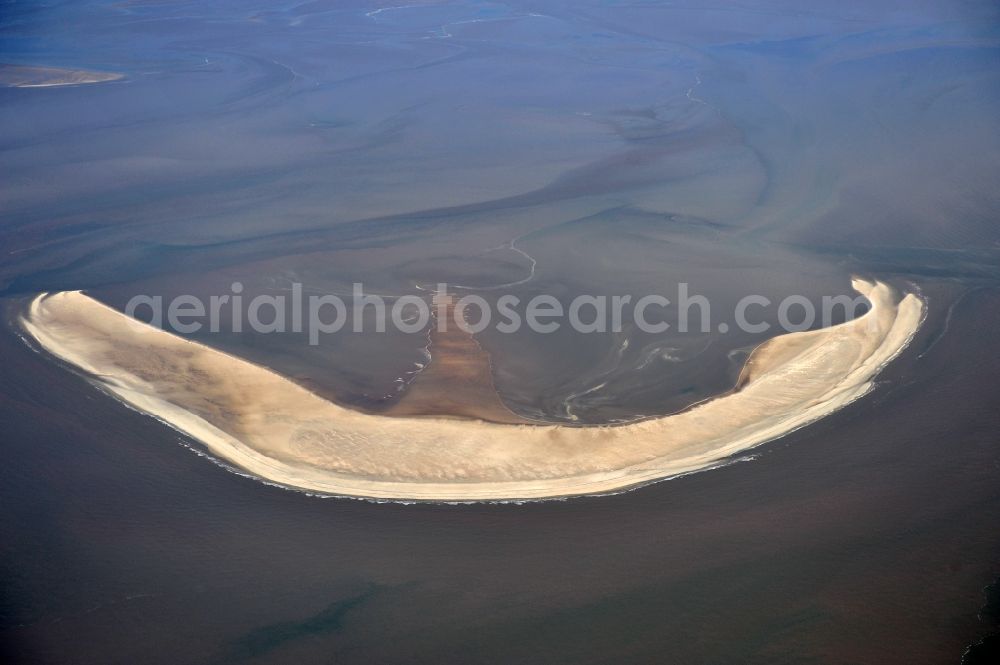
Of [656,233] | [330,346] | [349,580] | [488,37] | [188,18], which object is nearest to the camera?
[349,580]

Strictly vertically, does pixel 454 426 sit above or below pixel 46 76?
below

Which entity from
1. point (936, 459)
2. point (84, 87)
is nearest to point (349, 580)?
point (936, 459)

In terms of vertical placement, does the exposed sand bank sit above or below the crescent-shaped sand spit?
above

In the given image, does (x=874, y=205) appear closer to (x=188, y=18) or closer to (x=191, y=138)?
(x=191, y=138)

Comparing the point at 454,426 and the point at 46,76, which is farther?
the point at 46,76

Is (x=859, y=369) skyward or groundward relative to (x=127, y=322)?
groundward

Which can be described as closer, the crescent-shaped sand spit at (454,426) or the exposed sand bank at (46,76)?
the crescent-shaped sand spit at (454,426)

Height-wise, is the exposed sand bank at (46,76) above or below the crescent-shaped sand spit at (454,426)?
above

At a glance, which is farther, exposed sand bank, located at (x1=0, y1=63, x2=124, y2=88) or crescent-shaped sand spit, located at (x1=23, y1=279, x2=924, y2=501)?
exposed sand bank, located at (x1=0, y1=63, x2=124, y2=88)
